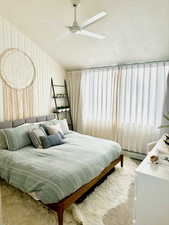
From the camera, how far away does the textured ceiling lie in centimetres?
222

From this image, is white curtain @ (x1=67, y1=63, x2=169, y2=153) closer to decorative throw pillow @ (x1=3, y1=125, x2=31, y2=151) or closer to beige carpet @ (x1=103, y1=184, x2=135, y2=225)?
beige carpet @ (x1=103, y1=184, x2=135, y2=225)

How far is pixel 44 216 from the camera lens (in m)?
1.89

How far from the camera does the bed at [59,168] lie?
1.74 metres

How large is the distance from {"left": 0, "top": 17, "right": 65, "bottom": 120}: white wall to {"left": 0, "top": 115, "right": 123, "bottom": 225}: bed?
1.13m

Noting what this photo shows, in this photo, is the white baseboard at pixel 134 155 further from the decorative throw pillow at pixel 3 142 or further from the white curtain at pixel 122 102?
the decorative throw pillow at pixel 3 142

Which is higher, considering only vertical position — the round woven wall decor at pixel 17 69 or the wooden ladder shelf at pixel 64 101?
the round woven wall decor at pixel 17 69

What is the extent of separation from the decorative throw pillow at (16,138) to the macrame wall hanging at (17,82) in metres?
0.54

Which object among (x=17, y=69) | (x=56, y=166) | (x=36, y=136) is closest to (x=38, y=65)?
(x=17, y=69)

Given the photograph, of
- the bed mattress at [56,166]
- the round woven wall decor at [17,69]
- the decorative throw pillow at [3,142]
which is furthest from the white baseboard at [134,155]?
the round woven wall decor at [17,69]

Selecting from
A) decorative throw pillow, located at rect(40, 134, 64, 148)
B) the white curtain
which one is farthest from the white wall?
decorative throw pillow, located at rect(40, 134, 64, 148)

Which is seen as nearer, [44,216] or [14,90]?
[44,216]

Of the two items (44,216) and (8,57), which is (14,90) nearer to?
(8,57)

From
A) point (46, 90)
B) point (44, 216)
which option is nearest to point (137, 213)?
point (44, 216)

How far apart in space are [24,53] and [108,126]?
105 inches
